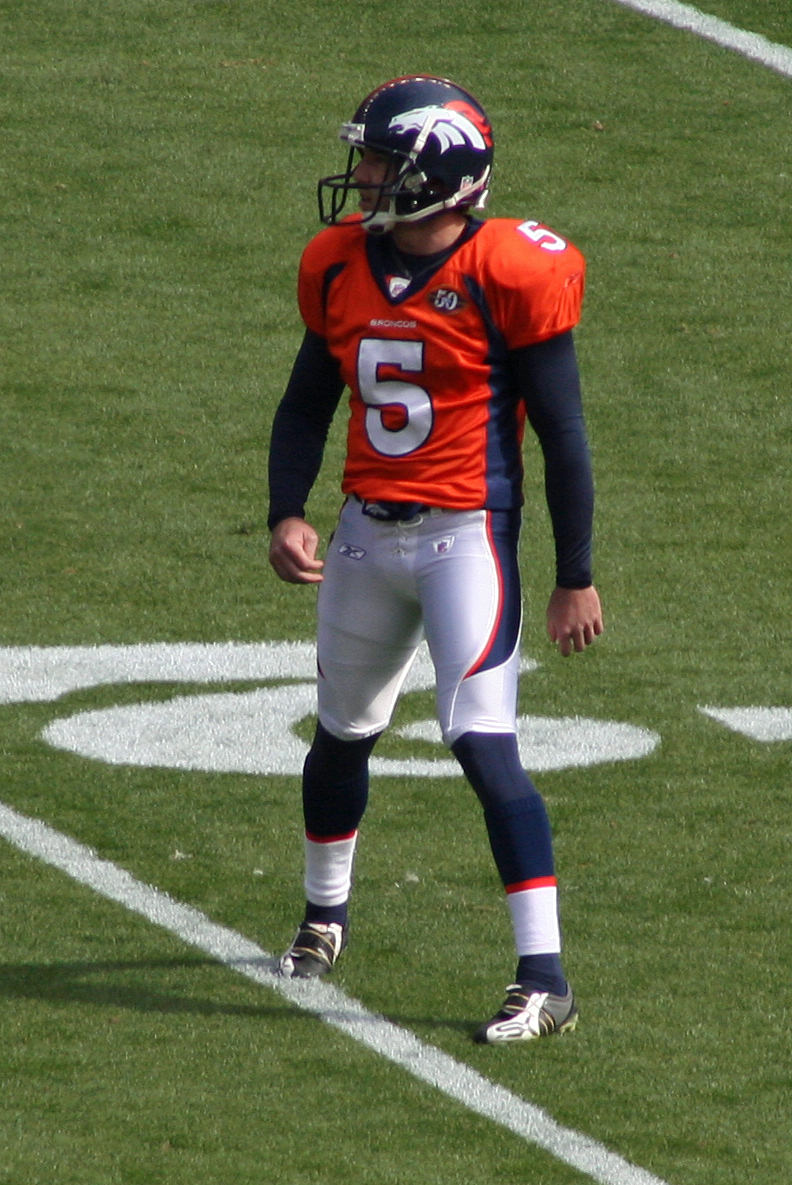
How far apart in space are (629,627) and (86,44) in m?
7.54

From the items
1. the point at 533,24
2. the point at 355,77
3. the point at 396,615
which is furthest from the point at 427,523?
the point at 533,24

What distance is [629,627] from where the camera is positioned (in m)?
8.04

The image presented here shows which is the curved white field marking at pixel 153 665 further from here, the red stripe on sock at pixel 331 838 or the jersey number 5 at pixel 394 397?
the jersey number 5 at pixel 394 397

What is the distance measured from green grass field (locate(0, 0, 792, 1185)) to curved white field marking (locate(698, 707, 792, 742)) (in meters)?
0.07

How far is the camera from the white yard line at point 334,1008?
164 inches

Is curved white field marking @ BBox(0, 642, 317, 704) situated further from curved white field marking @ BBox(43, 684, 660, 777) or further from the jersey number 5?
the jersey number 5

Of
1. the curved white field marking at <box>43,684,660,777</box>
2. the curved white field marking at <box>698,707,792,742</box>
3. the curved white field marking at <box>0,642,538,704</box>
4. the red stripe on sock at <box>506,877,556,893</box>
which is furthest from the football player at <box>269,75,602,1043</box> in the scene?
the curved white field marking at <box>0,642,538,704</box>

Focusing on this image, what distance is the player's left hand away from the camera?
15.4 ft

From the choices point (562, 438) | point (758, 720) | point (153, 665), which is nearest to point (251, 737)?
point (153, 665)

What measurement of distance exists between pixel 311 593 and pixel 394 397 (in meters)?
3.82

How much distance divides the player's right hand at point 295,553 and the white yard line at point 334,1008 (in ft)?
3.14

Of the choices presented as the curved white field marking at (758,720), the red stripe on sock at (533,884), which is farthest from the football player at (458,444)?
the curved white field marking at (758,720)

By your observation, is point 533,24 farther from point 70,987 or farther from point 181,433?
point 70,987

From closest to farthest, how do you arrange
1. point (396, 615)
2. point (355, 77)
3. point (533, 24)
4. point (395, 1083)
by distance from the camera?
1. point (395, 1083)
2. point (396, 615)
3. point (355, 77)
4. point (533, 24)
